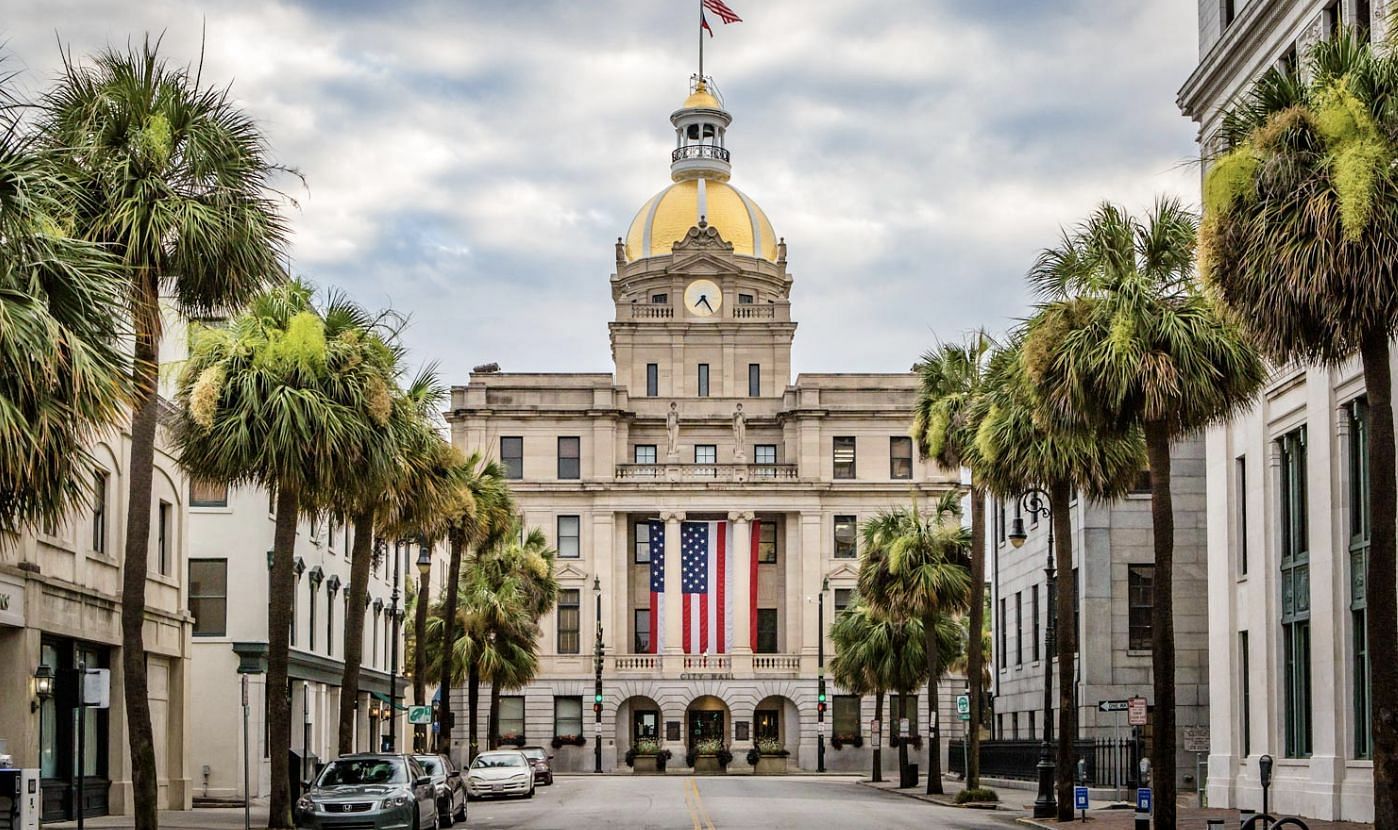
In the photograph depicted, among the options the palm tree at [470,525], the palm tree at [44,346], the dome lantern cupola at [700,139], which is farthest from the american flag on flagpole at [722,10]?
the palm tree at [44,346]

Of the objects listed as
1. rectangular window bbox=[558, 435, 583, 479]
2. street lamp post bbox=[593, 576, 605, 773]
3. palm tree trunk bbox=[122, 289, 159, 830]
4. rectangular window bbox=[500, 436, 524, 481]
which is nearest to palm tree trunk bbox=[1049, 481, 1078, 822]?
palm tree trunk bbox=[122, 289, 159, 830]

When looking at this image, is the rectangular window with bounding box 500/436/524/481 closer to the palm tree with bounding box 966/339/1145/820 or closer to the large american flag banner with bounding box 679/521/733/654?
the large american flag banner with bounding box 679/521/733/654

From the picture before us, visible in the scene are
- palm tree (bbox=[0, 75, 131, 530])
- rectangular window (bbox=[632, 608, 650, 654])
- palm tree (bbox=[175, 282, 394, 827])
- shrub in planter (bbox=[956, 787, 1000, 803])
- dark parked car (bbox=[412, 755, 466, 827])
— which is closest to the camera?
palm tree (bbox=[0, 75, 131, 530])

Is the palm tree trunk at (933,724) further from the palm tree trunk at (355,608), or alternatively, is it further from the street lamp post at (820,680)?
the street lamp post at (820,680)

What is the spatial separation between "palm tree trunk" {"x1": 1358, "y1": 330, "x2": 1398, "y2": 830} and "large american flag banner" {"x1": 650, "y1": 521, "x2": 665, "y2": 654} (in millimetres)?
72379

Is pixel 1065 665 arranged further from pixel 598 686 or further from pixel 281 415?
pixel 598 686

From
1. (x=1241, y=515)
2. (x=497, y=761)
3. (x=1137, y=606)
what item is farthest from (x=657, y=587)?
(x=1241, y=515)

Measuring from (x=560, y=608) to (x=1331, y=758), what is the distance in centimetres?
6703

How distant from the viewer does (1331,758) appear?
108ft

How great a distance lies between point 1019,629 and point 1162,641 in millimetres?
40098

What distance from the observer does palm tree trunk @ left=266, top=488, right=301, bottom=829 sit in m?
31.6

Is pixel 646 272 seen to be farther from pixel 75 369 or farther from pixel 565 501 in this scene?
pixel 75 369

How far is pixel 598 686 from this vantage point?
278ft

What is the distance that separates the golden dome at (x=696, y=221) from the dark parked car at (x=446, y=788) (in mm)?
70671
